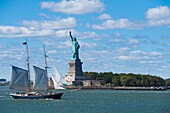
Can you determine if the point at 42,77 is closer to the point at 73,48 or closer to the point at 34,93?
the point at 34,93

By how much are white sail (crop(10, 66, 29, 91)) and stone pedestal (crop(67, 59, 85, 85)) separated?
86179 mm

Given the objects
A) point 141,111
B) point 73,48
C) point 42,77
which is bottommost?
point 141,111

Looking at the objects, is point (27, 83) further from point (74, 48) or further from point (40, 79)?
point (74, 48)

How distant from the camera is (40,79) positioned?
94.9 m

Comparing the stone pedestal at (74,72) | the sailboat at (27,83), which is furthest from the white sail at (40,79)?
the stone pedestal at (74,72)

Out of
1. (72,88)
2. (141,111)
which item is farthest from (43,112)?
(72,88)

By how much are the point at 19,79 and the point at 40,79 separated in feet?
11.9

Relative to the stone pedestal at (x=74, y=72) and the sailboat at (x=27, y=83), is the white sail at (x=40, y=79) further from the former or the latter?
the stone pedestal at (x=74, y=72)

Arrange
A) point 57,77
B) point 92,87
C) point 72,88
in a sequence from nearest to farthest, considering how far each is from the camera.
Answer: point 57,77 → point 72,88 → point 92,87

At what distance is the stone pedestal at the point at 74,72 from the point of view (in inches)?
7131

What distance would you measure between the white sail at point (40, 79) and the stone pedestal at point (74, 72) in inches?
3339

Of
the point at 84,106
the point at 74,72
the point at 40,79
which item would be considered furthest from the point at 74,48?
the point at 84,106

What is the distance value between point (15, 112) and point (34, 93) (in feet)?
98.0

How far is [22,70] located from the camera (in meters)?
94.4
